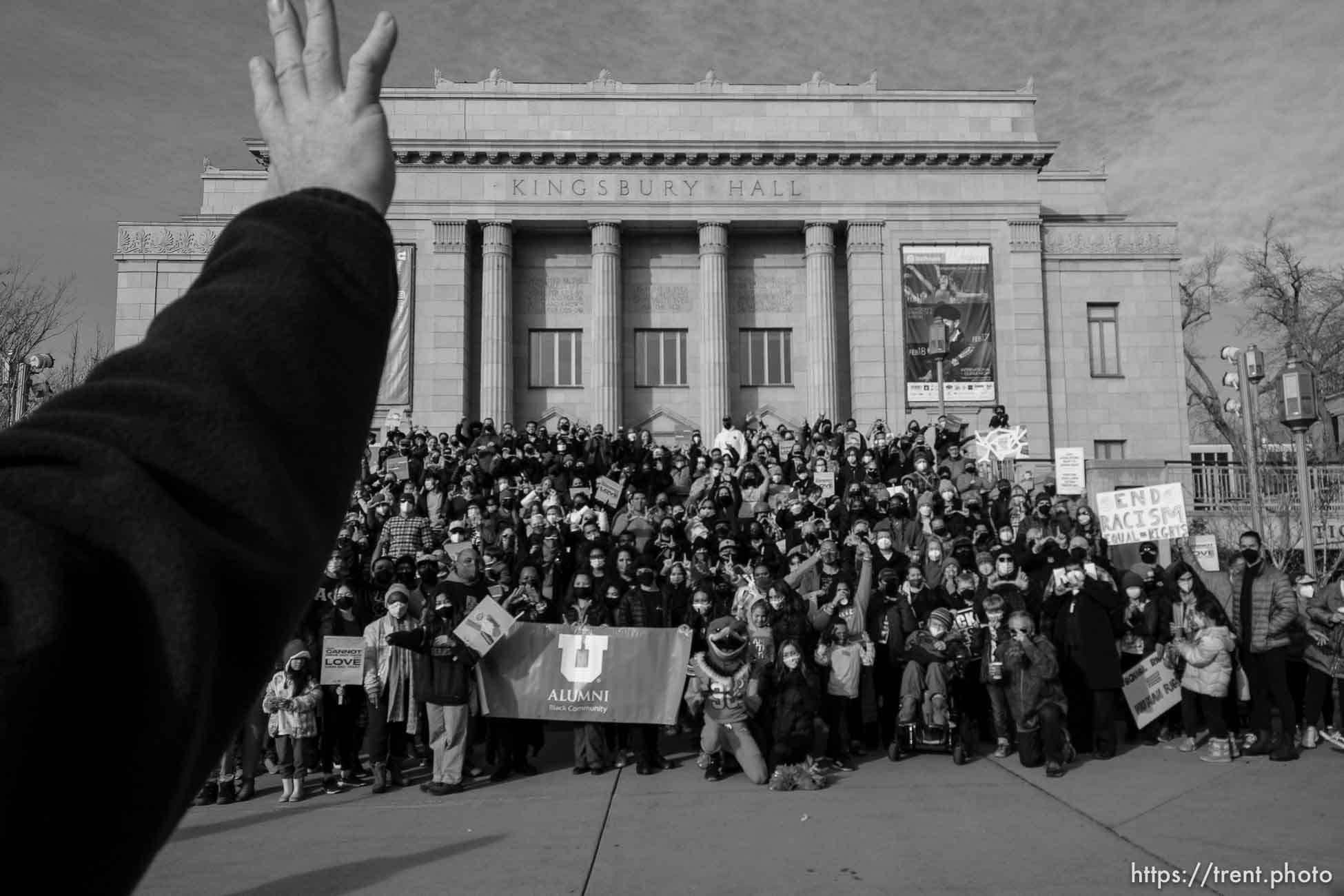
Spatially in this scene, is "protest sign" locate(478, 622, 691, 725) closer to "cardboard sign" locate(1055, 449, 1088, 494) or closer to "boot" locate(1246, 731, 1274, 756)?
"boot" locate(1246, 731, 1274, 756)

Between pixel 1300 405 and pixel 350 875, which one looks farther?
pixel 1300 405

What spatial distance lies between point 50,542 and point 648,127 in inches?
1609

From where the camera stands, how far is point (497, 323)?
38156 millimetres

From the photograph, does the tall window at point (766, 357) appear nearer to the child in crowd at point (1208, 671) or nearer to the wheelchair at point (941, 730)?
the child in crowd at point (1208, 671)

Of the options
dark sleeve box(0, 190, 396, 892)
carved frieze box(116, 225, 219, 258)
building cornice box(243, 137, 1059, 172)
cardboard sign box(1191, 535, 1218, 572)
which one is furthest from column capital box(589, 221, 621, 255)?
dark sleeve box(0, 190, 396, 892)

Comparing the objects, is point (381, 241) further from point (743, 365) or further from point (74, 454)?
point (743, 365)

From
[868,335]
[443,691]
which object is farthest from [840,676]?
[868,335]

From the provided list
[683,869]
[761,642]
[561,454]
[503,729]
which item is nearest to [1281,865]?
[683,869]

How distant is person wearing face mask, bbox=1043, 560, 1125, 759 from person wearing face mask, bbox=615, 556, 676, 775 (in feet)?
16.9

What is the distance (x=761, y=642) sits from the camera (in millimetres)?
12680

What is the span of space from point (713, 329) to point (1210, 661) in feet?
89.5

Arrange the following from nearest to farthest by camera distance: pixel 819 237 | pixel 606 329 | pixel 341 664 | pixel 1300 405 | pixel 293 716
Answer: pixel 293 716 < pixel 341 664 < pixel 1300 405 < pixel 606 329 < pixel 819 237

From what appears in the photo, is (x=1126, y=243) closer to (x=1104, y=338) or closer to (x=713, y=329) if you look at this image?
(x=1104, y=338)

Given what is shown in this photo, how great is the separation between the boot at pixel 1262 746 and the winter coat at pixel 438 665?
9543 millimetres
